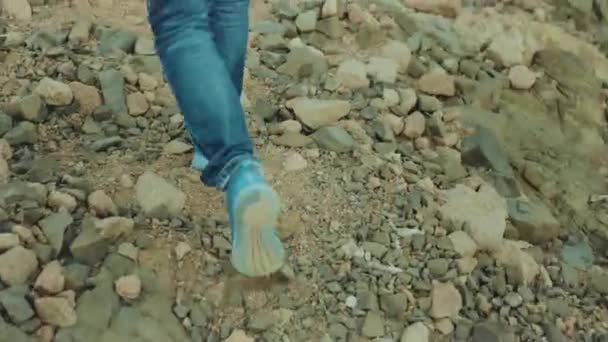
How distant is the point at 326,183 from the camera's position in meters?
1.76

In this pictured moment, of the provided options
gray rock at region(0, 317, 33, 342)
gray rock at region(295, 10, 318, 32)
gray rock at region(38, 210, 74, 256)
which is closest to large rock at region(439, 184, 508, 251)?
gray rock at region(295, 10, 318, 32)

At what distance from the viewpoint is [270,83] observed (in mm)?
2010

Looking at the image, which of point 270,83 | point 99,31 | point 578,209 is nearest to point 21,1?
point 99,31

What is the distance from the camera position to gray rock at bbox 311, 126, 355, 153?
6.04 ft

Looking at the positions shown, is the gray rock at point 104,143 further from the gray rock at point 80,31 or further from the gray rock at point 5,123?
the gray rock at point 80,31

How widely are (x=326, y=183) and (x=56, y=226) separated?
51 centimetres

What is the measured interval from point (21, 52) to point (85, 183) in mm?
444

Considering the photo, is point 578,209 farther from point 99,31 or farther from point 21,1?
point 21,1

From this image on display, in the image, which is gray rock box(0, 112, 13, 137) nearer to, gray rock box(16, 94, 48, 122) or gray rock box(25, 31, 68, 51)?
gray rock box(16, 94, 48, 122)

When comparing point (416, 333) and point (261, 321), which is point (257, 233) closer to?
point (261, 321)

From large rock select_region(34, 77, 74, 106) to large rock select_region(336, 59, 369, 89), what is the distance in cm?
59

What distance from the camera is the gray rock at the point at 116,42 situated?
200 cm

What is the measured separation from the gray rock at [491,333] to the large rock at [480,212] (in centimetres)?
19

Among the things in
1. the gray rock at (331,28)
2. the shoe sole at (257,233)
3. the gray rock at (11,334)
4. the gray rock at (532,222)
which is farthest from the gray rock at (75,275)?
the gray rock at (331,28)
